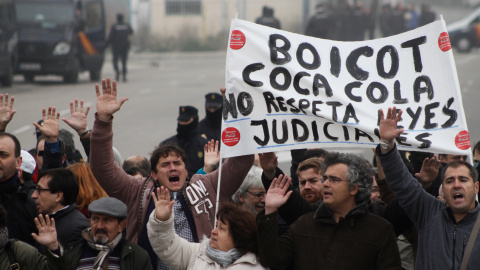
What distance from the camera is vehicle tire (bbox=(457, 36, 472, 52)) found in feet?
127

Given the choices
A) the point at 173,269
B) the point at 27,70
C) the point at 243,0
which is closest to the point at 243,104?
the point at 173,269

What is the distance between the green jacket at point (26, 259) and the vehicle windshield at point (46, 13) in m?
20.6

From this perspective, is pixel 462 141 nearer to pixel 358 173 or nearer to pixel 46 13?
pixel 358 173

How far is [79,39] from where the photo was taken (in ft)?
83.5

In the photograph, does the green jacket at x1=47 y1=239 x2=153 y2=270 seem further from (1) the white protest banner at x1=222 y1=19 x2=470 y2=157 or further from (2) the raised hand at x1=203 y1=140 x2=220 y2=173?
(2) the raised hand at x1=203 y1=140 x2=220 y2=173

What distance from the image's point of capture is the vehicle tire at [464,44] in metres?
38.8

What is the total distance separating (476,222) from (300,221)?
1.07 meters

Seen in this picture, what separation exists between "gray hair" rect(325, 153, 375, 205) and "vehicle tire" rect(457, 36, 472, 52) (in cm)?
3507

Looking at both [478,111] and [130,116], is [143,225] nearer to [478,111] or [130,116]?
[130,116]

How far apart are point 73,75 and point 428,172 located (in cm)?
2095

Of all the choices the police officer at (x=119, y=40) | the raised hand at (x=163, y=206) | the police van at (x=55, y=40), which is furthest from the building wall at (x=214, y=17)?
the raised hand at (x=163, y=206)

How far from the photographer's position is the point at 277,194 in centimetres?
516

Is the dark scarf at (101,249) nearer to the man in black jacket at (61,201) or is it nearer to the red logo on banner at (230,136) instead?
the man in black jacket at (61,201)

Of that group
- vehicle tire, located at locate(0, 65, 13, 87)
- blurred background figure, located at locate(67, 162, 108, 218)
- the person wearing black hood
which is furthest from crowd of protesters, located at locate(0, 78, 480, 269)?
vehicle tire, located at locate(0, 65, 13, 87)
